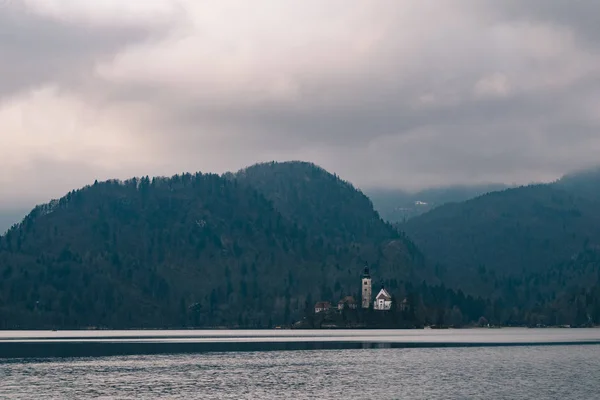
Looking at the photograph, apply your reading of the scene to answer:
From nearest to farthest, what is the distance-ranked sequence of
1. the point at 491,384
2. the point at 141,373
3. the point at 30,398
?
the point at 30,398, the point at 491,384, the point at 141,373

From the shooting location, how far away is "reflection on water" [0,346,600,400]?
123m

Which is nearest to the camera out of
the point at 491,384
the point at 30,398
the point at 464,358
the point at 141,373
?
the point at 30,398

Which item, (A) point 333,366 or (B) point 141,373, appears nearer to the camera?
(B) point 141,373

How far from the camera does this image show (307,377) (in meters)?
148

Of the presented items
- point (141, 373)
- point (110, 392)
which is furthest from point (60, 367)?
point (110, 392)

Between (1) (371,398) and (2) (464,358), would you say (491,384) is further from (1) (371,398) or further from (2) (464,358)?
(2) (464,358)

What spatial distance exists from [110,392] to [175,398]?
1222 cm

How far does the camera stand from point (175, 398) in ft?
386

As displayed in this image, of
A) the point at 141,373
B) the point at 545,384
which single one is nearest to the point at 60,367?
the point at 141,373

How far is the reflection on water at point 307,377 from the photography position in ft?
402

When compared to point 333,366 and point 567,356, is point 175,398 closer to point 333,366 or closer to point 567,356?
point 333,366

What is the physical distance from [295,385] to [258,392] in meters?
10.6

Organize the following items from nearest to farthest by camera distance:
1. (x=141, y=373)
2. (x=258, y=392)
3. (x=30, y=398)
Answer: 1. (x=30, y=398)
2. (x=258, y=392)
3. (x=141, y=373)

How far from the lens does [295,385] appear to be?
134875 mm
